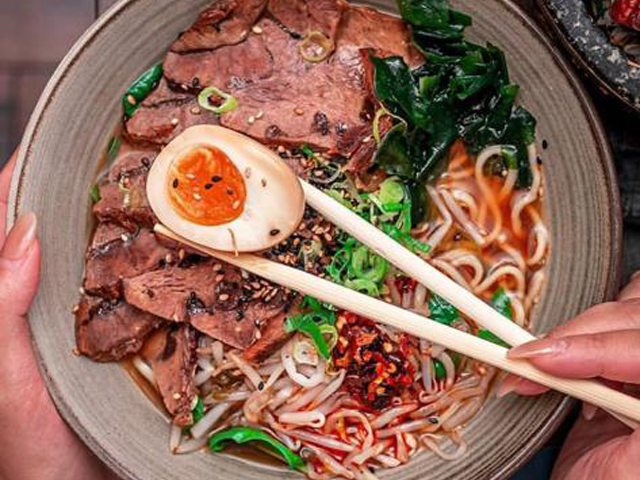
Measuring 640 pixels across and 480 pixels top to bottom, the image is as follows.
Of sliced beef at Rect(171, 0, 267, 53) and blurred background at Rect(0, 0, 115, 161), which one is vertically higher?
sliced beef at Rect(171, 0, 267, 53)

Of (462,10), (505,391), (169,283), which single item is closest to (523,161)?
(462,10)

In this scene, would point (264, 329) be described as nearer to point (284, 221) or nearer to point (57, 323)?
point (284, 221)

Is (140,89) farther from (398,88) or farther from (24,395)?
(24,395)

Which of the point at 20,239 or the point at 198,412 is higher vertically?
the point at 20,239

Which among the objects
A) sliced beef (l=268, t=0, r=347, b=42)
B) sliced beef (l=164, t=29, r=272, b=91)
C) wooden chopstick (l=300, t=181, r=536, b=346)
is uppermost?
sliced beef (l=268, t=0, r=347, b=42)

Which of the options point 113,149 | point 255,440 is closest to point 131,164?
point 113,149

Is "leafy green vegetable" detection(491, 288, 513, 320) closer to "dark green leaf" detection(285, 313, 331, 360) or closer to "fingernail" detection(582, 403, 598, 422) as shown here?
"fingernail" detection(582, 403, 598, 422)

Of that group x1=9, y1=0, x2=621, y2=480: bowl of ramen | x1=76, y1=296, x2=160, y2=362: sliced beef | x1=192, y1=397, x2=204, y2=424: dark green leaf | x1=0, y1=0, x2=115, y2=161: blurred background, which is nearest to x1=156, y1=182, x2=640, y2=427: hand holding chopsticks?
x1=9, y1=0, x2=621, y2=480: bowl of ramen
